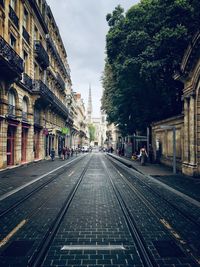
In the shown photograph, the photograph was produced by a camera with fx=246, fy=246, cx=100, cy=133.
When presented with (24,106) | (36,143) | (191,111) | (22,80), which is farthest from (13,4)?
(191,111)

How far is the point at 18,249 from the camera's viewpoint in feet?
14.7

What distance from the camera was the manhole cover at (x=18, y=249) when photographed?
4.30 meters

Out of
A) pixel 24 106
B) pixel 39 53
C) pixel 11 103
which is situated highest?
pixel 39 53

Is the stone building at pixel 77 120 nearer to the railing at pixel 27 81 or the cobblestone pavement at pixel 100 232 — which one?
the railing at pixel 27 81

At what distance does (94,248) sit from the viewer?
4586mm

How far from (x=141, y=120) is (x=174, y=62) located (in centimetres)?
884

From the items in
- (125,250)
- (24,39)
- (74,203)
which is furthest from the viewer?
(24,39)

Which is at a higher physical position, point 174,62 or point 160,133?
point 174,62

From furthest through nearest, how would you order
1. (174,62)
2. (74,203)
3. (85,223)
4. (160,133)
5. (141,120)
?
(141,120)
(160,133)
(174,62)
(74,203)
(85,223)

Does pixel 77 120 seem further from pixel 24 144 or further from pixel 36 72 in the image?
pixel 24 144

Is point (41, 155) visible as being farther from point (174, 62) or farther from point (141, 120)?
point (174, 62)

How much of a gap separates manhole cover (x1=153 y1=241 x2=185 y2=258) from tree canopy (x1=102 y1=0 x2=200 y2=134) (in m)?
→ 13.0

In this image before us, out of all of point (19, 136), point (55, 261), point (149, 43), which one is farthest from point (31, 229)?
point (149, 43)

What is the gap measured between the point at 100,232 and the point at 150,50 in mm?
16107
